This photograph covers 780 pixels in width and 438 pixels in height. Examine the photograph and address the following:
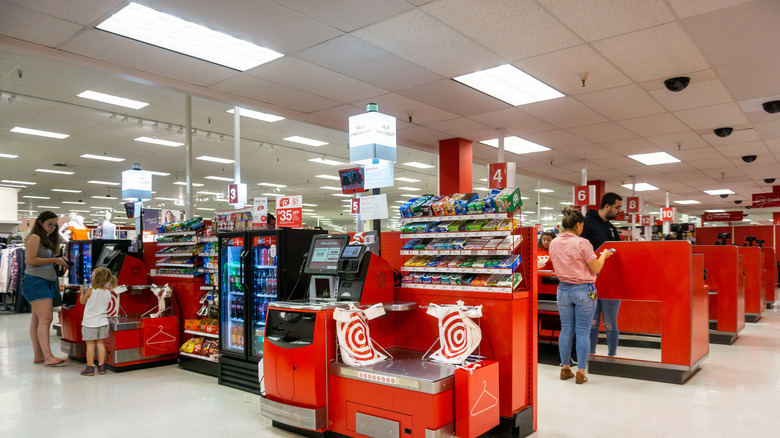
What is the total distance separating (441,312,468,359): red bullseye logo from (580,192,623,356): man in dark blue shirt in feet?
8.05

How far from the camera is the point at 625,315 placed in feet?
23.2

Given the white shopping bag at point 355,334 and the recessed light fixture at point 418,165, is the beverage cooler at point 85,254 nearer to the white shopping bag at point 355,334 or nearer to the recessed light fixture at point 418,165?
the white shopping bag at point 355,334

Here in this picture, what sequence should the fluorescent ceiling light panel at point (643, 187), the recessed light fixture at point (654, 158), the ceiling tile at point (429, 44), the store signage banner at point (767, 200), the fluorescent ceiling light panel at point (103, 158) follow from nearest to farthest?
the ceiling tile at point (429, 44) → the recessed light fixture at point (654, 158) → the fluorescent ceiling light panel at point (103, 158) → the store signage banner at point (767, 200) → the fluorescent ceiling light panel at point (643, 187)

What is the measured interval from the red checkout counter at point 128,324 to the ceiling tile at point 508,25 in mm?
4504

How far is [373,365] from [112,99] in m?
6.52

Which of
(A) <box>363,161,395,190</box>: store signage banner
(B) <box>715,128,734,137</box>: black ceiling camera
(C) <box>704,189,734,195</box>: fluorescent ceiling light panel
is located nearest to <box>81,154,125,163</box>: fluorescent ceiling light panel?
(A) <box>363,161,395,190</box>: store signage banner

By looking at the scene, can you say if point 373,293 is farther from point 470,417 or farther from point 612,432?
point 612,432

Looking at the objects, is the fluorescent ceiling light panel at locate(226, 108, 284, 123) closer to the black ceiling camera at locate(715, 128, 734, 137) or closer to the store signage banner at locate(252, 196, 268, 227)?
the store signage banner at locate(252, 196, 268, 227)

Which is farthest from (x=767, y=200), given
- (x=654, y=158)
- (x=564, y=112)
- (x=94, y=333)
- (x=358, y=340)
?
(x=94, y=333)

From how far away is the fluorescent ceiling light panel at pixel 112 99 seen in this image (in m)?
7.44

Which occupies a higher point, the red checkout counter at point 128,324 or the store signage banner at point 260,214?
the store signage banner at point 260,214

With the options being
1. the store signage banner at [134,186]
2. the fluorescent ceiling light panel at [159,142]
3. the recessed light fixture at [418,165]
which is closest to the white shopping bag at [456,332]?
the store signage banner at [134,186]

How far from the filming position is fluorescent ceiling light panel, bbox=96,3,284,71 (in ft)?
13.6

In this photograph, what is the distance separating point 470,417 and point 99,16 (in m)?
4.05
